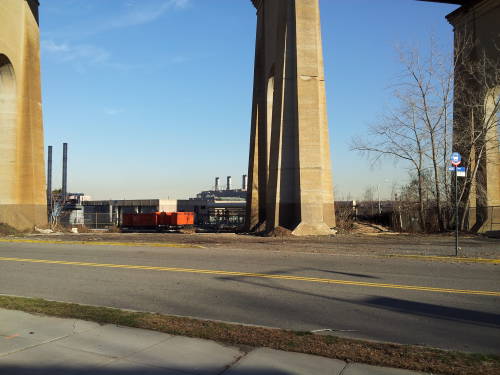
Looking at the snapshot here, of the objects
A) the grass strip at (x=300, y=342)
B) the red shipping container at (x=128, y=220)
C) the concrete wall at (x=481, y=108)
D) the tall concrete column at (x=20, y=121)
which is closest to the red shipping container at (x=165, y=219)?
the red shipping container at (x=128, y=220)

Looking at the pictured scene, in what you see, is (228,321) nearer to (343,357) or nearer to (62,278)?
(343,357)

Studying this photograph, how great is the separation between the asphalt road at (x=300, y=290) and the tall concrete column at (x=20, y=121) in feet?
58.9

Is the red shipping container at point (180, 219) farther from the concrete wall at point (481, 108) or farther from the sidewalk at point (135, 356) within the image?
the sidewalk at point (135, 356)

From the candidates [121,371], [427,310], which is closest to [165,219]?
[427,310]

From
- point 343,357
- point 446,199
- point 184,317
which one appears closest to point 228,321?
point 184,317

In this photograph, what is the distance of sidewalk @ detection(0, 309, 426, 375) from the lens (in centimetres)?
477

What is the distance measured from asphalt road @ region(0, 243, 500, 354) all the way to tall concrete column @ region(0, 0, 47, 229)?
18.0 metres

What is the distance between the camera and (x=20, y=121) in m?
32.3

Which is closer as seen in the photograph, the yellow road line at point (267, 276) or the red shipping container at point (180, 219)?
the yellow road line at point (267, 276)

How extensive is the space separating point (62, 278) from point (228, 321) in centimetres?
626

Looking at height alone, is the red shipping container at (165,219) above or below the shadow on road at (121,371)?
above

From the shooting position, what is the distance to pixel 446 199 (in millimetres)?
30344

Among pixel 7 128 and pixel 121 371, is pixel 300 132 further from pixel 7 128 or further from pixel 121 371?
pixel 121 371

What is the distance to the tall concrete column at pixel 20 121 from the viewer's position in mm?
31469
